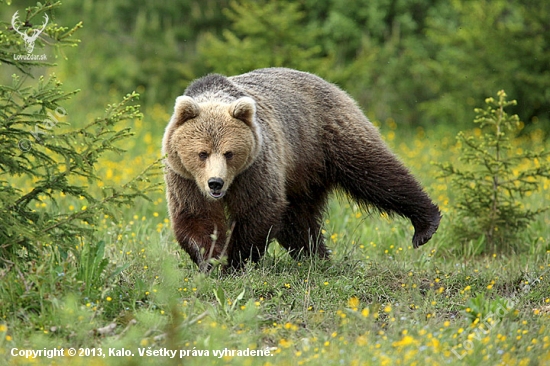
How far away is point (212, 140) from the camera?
238 inches

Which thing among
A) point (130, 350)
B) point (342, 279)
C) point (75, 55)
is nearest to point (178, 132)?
point (342, 279)

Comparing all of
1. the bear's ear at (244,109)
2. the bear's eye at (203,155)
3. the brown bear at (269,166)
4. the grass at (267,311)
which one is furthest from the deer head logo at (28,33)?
the bear's ear at (244,109)

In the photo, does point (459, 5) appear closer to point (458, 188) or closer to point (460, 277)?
point (458, 188)

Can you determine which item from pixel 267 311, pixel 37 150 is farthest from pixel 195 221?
pixel 37 150

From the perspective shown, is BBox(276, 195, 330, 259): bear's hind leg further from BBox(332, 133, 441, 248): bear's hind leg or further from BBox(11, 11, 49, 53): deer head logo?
BBox(11, 11, 49, 53): deer head logo

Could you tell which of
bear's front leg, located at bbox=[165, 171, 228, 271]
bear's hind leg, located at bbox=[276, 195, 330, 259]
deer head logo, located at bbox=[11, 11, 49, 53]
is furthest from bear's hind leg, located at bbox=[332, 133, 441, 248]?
deer head logo, located at bbox=[11, 11, 49, 53]

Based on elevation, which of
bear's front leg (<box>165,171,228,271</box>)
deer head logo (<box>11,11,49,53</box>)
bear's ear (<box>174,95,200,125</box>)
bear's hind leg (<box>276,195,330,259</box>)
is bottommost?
bear's hind leg (<box>276,195,330,259</box>)

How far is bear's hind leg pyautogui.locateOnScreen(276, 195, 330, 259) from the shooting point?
24.0 feet

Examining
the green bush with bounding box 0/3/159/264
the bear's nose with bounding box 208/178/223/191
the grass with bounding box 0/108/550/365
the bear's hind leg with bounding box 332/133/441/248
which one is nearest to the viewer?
the grass with bounding box 0/108/550/365

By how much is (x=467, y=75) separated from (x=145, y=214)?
6.29 m

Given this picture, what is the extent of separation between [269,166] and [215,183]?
716mm

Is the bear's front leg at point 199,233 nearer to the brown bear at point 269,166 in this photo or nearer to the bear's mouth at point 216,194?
the brown bear at point 269,166

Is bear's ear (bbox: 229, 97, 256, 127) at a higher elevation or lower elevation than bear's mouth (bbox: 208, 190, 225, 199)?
higher

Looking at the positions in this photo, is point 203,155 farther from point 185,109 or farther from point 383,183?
point 383,183
